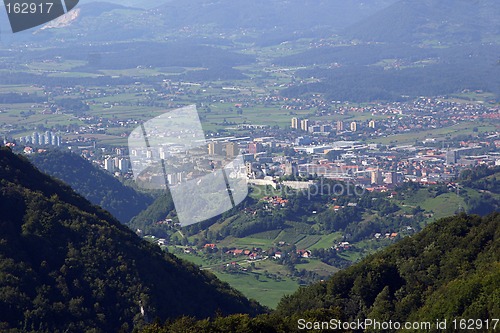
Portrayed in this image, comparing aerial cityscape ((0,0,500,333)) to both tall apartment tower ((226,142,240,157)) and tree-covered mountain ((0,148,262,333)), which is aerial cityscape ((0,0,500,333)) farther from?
tall apartment tower ((226,142,240,157))

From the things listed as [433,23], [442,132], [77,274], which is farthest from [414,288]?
[433,23]

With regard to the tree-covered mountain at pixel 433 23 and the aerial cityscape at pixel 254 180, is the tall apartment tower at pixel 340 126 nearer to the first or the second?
the aerial cityscape at pixel 254 180

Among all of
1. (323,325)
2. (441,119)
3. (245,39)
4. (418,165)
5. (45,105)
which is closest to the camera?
(323,325)

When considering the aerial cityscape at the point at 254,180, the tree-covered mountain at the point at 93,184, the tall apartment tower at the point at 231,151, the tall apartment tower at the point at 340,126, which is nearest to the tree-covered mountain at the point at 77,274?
the aerial cityscape at the point at 254,180

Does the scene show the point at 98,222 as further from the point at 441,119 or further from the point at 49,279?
the point at 441,119

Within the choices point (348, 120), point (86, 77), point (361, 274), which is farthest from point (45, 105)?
point (361, 274)

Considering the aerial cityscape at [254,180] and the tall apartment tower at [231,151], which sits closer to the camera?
the aerial cityscape at [254,180]

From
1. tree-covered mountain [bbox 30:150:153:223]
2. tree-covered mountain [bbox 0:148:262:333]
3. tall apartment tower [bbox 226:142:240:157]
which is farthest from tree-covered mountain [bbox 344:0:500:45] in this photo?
tree-covered mountain [bbox 0:148:262:333]
